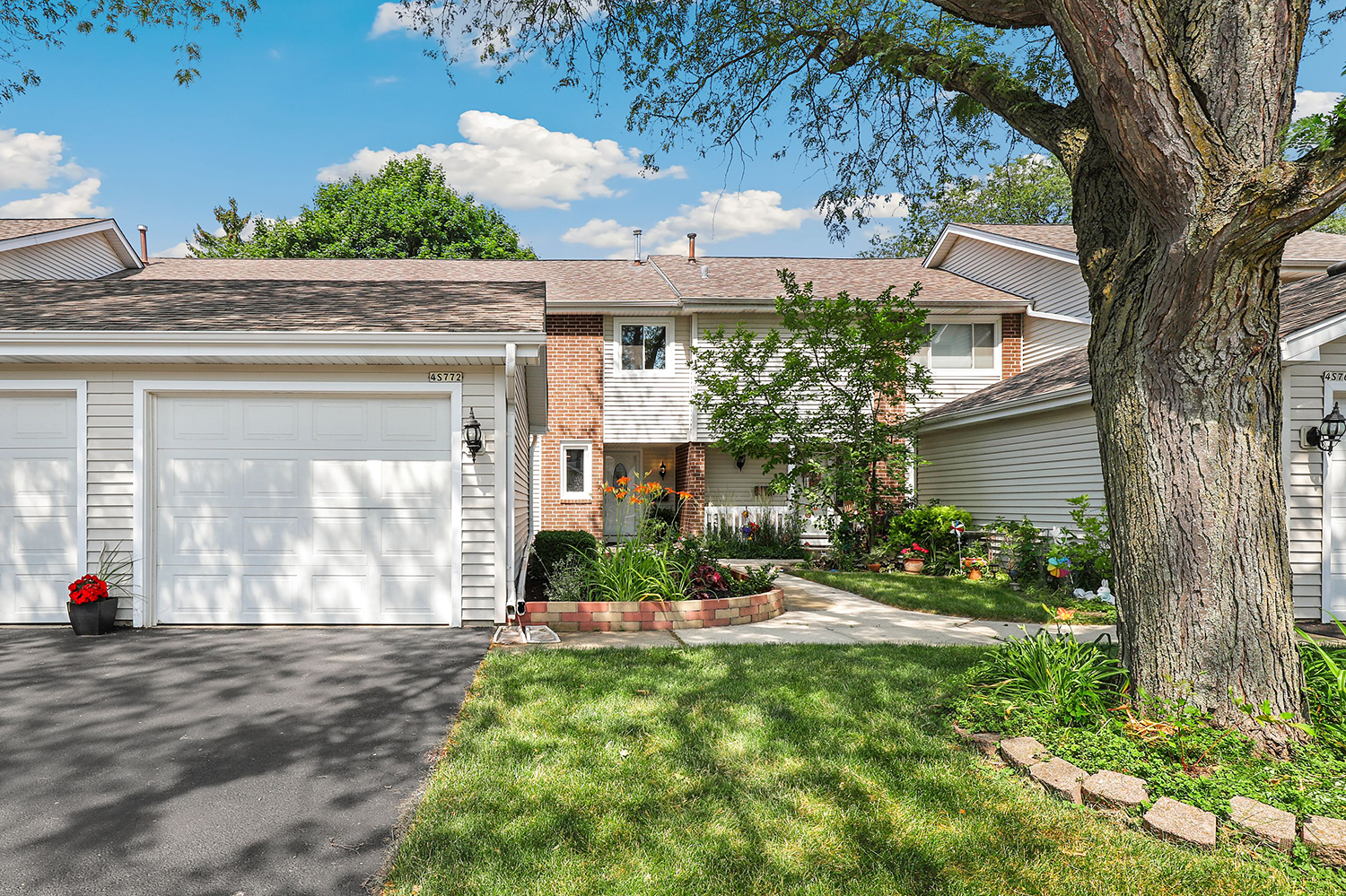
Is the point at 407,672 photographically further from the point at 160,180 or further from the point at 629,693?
the point at 160,180

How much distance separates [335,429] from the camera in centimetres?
724

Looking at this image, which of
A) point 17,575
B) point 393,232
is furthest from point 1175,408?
point 393,232

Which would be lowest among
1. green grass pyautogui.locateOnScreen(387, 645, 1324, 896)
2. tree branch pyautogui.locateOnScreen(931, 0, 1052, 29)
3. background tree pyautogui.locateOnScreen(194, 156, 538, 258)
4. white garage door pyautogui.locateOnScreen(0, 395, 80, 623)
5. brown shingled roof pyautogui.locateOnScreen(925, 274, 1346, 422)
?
green grass pyautogui.locateOnScreen(387, 645, 1324, 896)

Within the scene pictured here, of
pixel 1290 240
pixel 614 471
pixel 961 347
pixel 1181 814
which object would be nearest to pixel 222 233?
pixel 614 471

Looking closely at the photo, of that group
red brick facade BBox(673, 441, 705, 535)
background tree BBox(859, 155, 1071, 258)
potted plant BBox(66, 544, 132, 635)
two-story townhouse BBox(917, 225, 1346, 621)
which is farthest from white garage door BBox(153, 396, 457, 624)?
background tree BBox(859, 155, 1071, 258)

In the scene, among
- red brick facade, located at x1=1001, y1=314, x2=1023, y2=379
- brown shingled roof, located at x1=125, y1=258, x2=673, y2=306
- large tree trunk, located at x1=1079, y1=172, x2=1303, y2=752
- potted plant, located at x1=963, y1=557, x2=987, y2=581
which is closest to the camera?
large tree trunk, located at x1=1079, y1=172, x2=1303, y2=752

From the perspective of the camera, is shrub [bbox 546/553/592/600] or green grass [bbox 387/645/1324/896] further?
shrub [bbox 546/553/592/600]

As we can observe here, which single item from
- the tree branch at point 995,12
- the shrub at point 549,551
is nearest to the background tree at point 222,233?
the shrub at point 549,551

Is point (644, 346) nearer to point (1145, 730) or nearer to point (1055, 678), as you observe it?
point (1055, 678)

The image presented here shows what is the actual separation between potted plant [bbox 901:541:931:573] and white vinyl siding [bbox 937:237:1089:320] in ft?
18.6

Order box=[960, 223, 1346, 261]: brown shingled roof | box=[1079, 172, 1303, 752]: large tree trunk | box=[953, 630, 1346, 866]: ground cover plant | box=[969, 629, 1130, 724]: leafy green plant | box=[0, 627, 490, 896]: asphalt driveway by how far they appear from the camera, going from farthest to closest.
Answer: box=[960, 223, 1346, 261]: brown shingled roof, box=[969, 629, 1130, 724]: leafy green plant, box=[1079, 172, 1303, 752]: large tree trunk, box=[953, 630, 1346, 866]: ground cover plant, box=[0, 627, 490, 896]: asphalt driveway

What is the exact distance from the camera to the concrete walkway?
21.9 feet

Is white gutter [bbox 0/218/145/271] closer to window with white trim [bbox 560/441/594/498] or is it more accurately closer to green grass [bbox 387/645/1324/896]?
window with white trim [bbox 560/441/594/498]

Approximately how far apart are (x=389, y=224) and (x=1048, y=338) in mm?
21636
